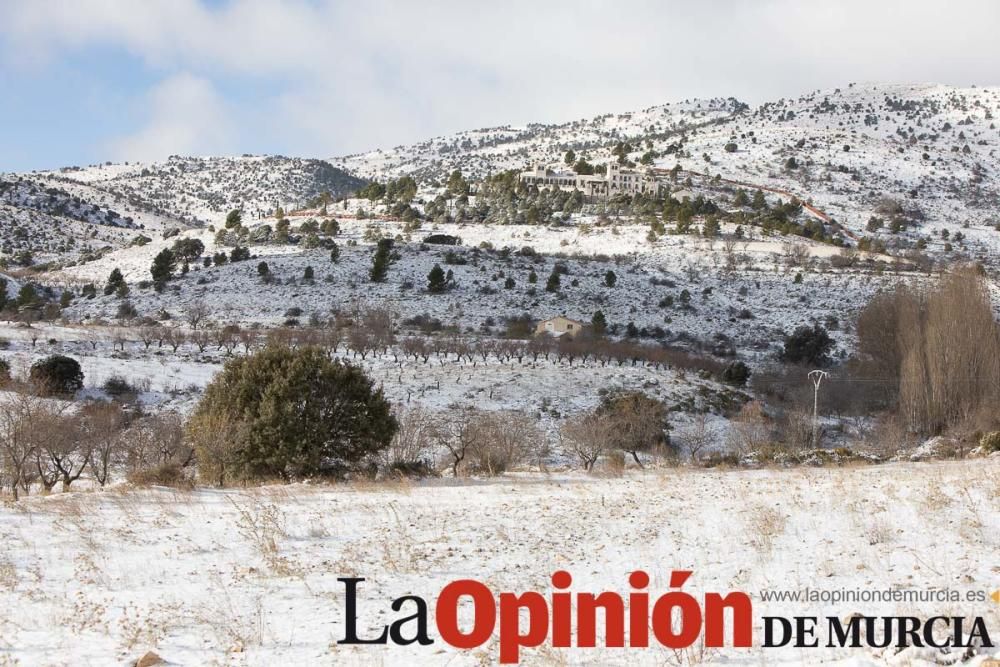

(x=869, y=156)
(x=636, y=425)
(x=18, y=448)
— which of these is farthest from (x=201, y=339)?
(x=869, y=156)

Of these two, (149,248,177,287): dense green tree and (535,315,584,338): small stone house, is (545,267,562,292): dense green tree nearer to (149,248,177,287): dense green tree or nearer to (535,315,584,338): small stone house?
(535,315,584,338): small stone house

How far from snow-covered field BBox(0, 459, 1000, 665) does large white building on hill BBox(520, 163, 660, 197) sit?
98.6 metres

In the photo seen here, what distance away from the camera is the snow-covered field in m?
7.59

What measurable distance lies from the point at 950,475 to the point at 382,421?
14.0 meters

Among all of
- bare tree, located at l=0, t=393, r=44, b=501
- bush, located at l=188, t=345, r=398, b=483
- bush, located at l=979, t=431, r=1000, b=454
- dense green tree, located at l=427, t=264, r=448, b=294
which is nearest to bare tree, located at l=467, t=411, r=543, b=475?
bush, located at l=188, t=345, r=398, b=483

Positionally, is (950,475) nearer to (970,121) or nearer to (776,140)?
(776,140)

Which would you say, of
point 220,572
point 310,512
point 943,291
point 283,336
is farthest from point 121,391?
point 943,291

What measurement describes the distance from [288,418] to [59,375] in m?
22.7

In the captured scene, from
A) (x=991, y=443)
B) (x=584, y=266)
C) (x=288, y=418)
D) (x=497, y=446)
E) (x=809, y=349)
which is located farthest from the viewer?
(x=584, y=266)

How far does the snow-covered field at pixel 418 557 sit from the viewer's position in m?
7.59

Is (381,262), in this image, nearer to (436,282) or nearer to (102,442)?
(436,282)

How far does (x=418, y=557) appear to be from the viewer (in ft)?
34.9

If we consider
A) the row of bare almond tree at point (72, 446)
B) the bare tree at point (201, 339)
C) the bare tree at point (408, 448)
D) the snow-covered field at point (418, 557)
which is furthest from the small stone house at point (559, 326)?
the snow-covered field at point (418, 557)

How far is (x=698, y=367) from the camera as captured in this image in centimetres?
4897
